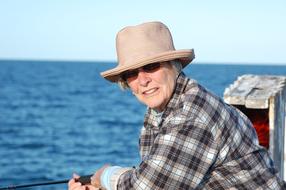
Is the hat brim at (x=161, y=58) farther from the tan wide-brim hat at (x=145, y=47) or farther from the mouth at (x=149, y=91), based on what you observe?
the mouth at (x=149, y=91)

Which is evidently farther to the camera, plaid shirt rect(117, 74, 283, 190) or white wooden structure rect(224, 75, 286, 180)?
white wooden structure rect(224, 75, 286, 180)

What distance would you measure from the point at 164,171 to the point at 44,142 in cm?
2562

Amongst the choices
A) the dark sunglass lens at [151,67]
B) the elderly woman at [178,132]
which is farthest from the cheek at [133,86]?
the dark sunglass lens at [151,67]

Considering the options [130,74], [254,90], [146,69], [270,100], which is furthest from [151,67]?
[254,90]

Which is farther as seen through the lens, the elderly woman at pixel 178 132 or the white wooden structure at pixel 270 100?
the white wooden structure at pixel 270 100

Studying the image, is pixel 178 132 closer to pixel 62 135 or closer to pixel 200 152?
pixel 200 152

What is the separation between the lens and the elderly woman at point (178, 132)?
256cm

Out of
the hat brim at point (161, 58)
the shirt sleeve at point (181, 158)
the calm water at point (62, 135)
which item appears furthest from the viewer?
the calm water at point (62, 135)

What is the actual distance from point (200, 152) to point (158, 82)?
39cm

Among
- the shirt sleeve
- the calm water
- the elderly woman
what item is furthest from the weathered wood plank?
the calm water

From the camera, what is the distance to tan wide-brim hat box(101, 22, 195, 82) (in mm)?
2695

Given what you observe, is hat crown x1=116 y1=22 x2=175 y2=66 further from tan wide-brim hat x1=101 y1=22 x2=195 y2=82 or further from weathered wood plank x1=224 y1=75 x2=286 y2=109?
weathered wood plank x1=224 y1=75 x2=286 y2=109

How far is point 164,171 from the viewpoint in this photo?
2.56 metres

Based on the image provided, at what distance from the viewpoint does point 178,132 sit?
2.56 m
